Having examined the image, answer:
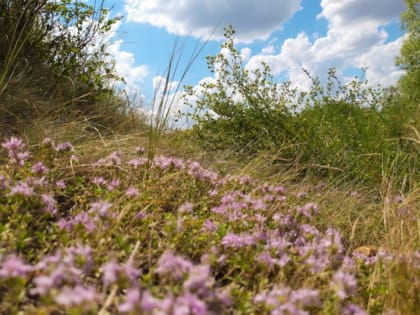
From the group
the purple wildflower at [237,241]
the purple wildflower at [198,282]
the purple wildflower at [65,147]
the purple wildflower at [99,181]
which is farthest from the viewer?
the purple wildflower at [65,147]

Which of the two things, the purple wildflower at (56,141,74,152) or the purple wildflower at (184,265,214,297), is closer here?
the purple wildflower at (184,265,214,297)

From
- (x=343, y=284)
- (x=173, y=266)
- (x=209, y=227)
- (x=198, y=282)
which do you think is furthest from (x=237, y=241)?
(x=198, y=282)

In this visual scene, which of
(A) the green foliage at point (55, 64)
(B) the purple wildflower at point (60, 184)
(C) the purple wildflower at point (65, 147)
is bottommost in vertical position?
(B) the purple wildflower at point (60, 184)

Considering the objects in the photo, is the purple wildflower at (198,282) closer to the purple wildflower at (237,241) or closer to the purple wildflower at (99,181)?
the purple wildflower at (237,241)

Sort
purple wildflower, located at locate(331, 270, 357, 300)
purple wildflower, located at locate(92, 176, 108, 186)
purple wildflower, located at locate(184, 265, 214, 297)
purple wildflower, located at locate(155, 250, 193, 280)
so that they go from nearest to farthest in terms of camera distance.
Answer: purple wildflower, located at locate(184, 265, 214, 297), purple wildflower, located at locate(155, 250, 193, 280), purple wildflower, located at locate(331, 270, 357, 300), purple wildflower, located at locate(92, 176, 108, 186)

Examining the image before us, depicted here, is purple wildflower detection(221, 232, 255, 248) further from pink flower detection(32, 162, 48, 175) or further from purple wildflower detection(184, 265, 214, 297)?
pink flower detection(32, 162, 48, 175)

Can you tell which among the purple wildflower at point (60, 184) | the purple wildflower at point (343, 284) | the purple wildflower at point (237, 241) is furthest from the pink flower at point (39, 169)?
the purple wildflower at point (343, 284)

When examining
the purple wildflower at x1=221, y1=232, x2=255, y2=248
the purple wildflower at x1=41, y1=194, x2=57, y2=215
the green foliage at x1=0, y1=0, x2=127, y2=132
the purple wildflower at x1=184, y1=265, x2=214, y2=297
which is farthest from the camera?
the green foliage at x1=0, y1=0, x2=127, y2=132

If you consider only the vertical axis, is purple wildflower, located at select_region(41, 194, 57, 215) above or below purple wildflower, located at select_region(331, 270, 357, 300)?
above

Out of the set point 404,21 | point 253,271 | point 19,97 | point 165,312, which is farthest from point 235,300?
point 404,21

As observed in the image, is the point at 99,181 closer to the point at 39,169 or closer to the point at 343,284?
the point at 39,169

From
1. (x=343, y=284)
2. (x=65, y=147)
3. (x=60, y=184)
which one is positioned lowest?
(x=343, y=284)

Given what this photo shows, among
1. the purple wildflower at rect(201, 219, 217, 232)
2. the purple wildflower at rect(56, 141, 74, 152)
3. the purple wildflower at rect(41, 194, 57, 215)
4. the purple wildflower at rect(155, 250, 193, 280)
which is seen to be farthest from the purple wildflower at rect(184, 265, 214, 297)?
the purple wildflower at rect(56, 141, 74, 152)

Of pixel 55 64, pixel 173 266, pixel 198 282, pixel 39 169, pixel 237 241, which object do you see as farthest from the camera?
pixel 55 64
